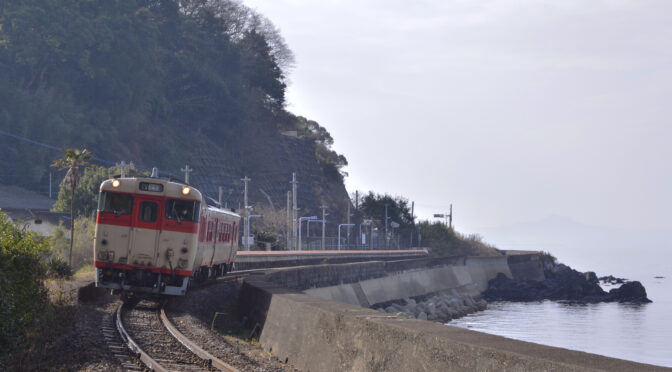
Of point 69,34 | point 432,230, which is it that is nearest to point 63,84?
point 69,34

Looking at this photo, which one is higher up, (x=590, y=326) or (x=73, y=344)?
(x=73, y=344)

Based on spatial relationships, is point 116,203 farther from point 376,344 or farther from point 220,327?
point 376,344

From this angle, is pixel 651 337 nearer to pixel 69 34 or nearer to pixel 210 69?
pixel 69 34

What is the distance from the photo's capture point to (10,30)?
81.4 meters

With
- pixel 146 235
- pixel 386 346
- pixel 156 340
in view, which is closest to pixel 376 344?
pixel 386 346

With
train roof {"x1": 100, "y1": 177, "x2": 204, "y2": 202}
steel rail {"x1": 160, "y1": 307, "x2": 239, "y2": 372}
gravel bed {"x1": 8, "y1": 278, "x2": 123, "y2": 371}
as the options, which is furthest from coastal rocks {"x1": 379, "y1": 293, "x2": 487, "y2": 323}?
steel rail {"x1": 160, "y1": 307, "x2": 239, "y2": 372}

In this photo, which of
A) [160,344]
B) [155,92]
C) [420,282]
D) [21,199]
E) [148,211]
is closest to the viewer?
[160,344]

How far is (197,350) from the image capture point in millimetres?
13070

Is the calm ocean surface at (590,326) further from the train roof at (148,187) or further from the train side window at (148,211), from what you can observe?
the train side window at (148,211)

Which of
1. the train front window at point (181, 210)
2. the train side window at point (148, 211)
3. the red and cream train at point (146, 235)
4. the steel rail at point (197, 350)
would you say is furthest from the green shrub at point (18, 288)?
the train front window at point (181, 210)

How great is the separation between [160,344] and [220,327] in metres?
4.49

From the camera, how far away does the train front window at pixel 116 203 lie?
20.5 meters

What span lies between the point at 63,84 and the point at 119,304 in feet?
225

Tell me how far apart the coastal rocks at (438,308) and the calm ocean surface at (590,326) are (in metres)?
0.83
